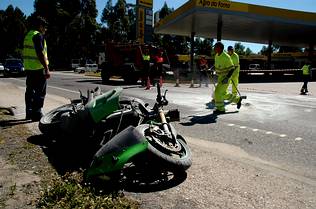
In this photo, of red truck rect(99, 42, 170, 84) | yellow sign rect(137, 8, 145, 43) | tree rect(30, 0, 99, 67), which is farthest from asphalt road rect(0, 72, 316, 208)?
tree rect(30, 0, 99, 67)

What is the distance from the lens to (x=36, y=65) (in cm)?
825

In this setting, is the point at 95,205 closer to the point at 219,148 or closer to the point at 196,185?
the point at 196,185

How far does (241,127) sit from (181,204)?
472cm

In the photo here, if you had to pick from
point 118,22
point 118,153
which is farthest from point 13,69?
point 118,22

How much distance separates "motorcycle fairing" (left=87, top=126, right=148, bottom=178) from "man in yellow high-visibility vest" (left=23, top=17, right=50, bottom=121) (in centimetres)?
426

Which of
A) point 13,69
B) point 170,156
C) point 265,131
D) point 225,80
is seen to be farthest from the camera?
point 13,69

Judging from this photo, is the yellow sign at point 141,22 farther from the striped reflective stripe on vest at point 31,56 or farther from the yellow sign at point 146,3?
the striped reflective stripe on vest at point 31,56

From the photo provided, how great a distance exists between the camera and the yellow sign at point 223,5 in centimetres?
3038

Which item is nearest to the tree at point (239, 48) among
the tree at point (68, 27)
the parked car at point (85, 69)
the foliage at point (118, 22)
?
the foliage at point (118, 22)

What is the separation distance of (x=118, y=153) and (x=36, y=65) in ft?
15.1

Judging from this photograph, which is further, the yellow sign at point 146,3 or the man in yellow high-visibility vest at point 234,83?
the yellow sign at point 146,3

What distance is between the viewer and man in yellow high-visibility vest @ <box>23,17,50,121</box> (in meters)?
8.11

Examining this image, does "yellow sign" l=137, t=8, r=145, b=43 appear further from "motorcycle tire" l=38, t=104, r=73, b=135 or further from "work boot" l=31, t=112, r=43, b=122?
"motorcycle tire" l=38, t=104, r=73, b=135

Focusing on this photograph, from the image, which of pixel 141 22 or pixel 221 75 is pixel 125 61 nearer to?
pixel 141 22
